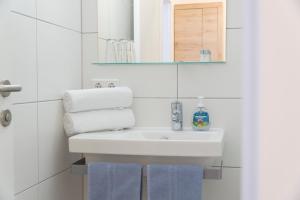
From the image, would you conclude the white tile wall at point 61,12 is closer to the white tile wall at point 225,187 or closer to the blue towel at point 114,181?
the blue towel at point 114,181

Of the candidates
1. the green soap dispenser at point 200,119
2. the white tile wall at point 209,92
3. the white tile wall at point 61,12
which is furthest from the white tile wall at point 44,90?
the green soap dispenser at point 200,119

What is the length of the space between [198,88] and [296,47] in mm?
1564

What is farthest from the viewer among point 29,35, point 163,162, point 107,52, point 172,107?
point 107,52

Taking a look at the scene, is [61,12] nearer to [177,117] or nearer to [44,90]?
[44,90]

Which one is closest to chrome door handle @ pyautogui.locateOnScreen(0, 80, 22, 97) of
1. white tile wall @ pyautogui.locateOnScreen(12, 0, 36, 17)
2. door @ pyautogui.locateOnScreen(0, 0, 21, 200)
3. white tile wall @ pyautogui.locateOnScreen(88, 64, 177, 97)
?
door @ pyautogui.locateOnScreen(0, 0, 21, 200)

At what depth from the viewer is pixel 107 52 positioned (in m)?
1.86

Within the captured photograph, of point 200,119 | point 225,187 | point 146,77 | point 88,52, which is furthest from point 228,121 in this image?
point 88,52

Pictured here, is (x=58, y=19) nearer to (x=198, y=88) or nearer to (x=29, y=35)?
(x=29, y=35)

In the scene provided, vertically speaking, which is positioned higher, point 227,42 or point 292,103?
point 227,42

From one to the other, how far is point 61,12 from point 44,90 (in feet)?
1.29

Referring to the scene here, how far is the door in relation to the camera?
107 centimetres

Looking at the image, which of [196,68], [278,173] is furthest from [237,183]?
[278,173]

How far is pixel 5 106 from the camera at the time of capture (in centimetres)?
110

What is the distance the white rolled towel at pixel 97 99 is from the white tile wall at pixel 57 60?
72 millimetres
